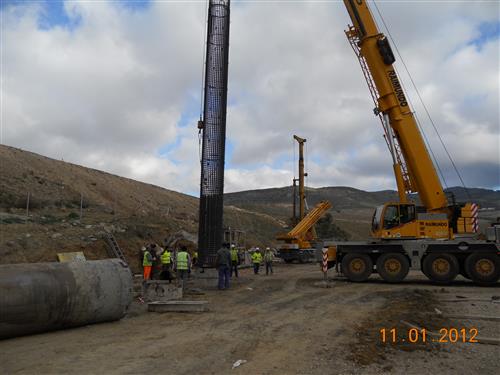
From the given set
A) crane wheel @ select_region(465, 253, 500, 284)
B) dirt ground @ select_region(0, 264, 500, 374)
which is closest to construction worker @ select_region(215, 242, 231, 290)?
dirt ground @ select_region(0, 264, 500, 374)

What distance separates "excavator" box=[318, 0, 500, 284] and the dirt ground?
3.99 m

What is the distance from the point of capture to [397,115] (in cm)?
1783

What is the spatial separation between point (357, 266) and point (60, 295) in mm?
11847

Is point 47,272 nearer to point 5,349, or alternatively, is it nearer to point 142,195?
point 5,349

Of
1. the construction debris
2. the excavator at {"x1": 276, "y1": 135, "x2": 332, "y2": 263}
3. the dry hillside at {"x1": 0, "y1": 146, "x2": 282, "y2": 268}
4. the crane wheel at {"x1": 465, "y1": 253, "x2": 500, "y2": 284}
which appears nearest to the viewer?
the construction debris

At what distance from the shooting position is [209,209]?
18.3 meters

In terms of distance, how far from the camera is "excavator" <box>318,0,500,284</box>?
53.1ft

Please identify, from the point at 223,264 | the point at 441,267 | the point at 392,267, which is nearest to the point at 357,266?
the point at 392,267

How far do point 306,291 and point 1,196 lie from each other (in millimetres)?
23762

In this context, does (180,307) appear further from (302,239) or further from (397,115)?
(302,239)

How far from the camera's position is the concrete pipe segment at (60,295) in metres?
7.83

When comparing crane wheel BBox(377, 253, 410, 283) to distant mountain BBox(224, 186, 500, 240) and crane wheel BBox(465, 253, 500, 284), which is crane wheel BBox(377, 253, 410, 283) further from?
distant mountain BBox(224, 186, 500, 240)
